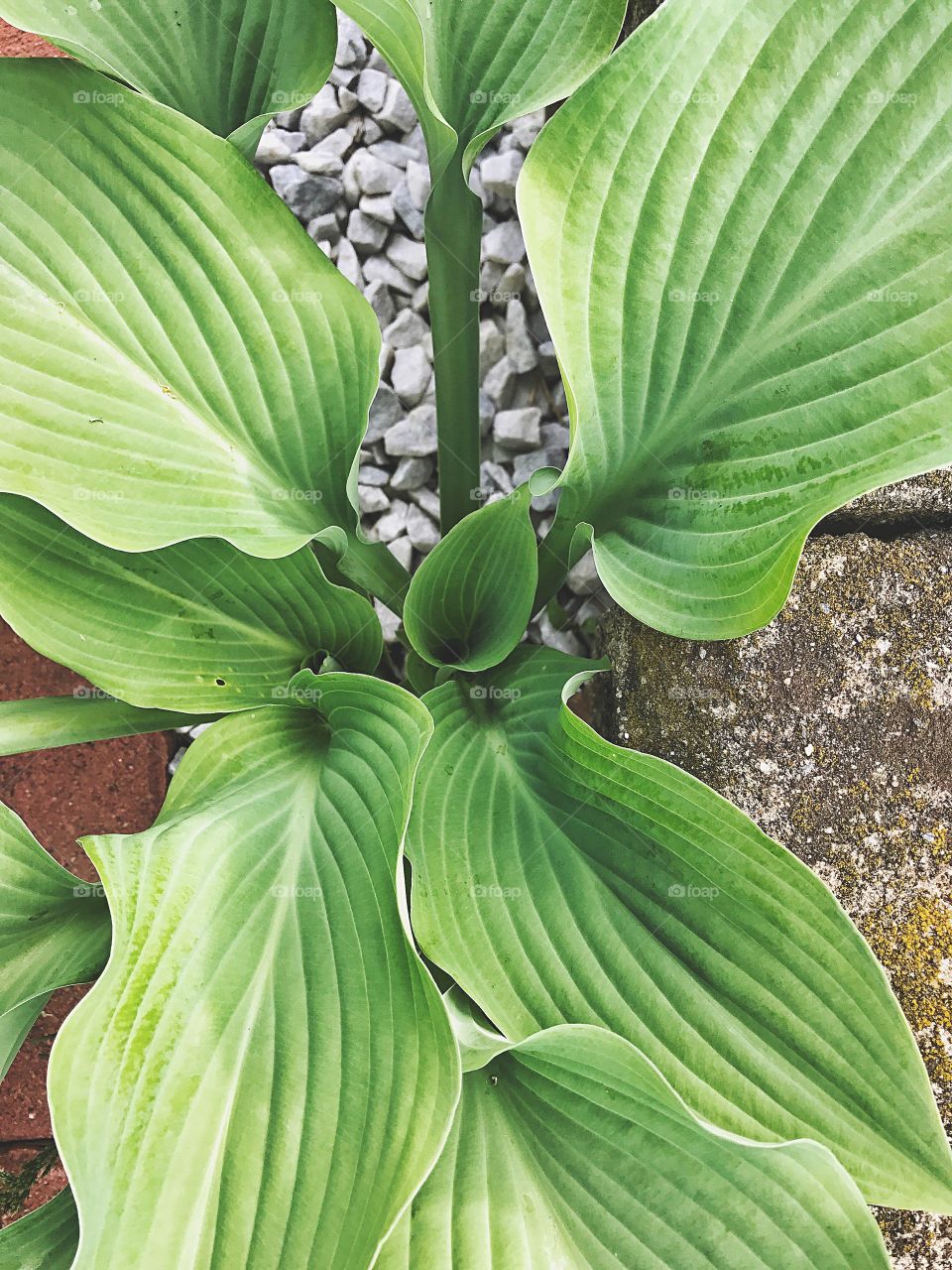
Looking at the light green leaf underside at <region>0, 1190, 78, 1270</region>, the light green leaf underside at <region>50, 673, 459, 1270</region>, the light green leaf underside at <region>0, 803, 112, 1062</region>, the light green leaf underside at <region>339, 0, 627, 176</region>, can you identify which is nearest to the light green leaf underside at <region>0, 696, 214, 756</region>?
the light green leaf underside at <region>0, 803, 112, 1062</region>

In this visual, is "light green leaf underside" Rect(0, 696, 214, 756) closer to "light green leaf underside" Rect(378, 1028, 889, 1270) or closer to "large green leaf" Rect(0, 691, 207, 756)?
"large green leaf" Rect(0, 691, 207, 756)

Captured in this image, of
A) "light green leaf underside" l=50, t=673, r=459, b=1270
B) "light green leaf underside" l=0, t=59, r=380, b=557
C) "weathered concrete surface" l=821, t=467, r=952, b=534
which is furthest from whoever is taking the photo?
"weathered concrete surface" l=821, t=467, r=952, b=534

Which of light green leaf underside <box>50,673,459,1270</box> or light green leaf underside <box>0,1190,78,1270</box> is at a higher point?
light green leaf underside <box>50,673,459,1270</box>

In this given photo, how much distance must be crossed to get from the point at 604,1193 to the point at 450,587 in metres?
0.54

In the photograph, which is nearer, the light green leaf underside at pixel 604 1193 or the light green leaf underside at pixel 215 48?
the light green leaf underside at pixel 604 1193

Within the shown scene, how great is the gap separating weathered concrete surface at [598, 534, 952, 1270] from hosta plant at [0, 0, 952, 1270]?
0.15 metres

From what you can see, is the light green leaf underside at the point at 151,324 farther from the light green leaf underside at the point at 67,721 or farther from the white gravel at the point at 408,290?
the white gravel at the point at 408,290

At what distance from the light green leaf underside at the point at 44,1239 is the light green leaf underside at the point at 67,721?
41 centimetres

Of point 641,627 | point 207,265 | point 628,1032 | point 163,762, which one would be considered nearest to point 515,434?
point 641,627

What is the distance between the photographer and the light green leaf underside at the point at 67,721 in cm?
93

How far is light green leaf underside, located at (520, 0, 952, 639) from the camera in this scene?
0.69 metres

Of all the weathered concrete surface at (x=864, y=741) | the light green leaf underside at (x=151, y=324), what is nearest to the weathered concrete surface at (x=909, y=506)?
the weathered concrete surface at (x=864, y=741)

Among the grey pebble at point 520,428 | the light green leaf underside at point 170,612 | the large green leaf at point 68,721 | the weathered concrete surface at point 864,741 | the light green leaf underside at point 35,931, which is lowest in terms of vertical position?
the light green leaf underside at point 35,931

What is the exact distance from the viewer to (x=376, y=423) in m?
1.33
